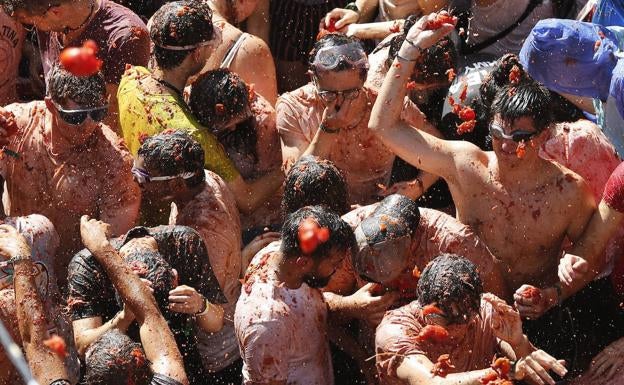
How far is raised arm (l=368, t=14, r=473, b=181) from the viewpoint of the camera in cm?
692

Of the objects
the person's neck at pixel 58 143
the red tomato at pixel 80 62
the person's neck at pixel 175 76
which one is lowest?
the person's neck at pixel 58 143

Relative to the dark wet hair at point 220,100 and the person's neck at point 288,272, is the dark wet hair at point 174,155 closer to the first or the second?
the dark wet hair at point 220,100

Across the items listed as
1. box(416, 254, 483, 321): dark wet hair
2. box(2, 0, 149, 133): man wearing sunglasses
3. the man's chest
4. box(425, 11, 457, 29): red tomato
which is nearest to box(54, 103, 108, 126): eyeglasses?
box(2, 0, 149, 133): man wearing sunglasses

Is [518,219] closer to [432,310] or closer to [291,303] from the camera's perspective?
[432,310]

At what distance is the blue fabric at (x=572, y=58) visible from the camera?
696 centimetres

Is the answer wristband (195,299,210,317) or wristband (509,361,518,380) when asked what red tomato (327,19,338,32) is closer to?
wristband (195,299,210,317)

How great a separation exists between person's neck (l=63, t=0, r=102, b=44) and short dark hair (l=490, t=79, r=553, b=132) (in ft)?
8.20

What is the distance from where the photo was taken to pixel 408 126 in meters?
7.04

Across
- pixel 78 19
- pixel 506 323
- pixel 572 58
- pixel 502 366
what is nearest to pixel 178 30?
pixel 78 19

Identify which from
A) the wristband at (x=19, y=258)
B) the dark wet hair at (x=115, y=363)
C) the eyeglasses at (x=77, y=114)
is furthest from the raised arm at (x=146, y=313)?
the eyeglasses at (x=77, y=114)

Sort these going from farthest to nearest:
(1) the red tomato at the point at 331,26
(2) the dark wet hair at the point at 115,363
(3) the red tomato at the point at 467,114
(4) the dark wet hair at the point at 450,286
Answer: (1) the red tomato at the point at 331,26 → (3) the red tomato at the point at 467,114 → (4) the dark wet hair at the point at 450,286 → (2) the dark wet hair at the point at 115,363

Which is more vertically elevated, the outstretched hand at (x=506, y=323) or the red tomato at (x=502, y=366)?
the outstretched hand at (x=506, y=323)

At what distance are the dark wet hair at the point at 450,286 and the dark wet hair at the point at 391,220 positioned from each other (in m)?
0.32

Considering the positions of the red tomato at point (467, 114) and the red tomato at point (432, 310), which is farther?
the red tomato at point (467, 114)
